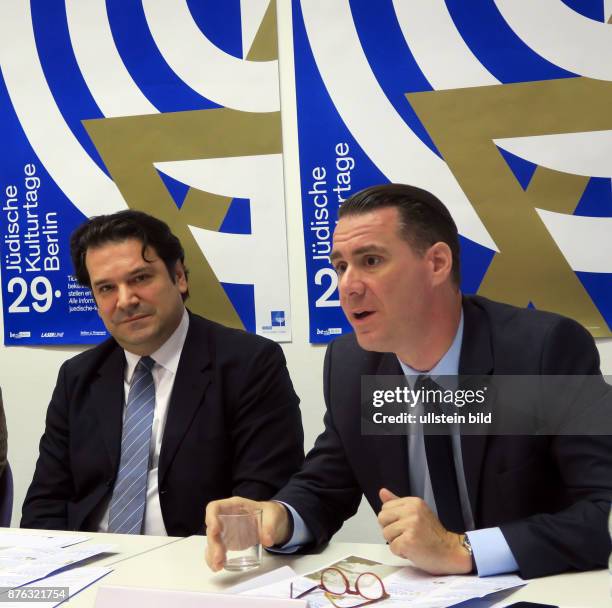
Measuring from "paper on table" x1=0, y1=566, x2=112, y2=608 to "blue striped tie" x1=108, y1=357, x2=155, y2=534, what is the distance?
720 millimetres

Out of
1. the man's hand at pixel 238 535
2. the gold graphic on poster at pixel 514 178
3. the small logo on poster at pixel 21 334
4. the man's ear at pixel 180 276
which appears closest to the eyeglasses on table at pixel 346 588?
the man's hand at pixel 238 535

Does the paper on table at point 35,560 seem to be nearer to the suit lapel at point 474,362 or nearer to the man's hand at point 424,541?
the man's hand at point 424,541

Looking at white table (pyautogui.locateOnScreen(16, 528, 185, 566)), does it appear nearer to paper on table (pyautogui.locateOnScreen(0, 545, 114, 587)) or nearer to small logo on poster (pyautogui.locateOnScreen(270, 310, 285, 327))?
paper on table (pyautogui.locateOnScreen(0, 545, 114, 587))

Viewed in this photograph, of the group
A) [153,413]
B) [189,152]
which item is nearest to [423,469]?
[153,413]

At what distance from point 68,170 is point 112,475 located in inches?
61.0

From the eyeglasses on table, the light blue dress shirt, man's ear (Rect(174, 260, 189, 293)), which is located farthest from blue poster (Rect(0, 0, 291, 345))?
the eyeglasses on table

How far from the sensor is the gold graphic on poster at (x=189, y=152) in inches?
131

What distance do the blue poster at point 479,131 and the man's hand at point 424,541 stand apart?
1628 millimetres

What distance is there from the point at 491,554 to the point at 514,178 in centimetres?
179

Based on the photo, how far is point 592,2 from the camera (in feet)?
9.43

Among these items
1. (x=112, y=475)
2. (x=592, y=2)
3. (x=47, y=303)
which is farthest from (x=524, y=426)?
(x=47, y=303)

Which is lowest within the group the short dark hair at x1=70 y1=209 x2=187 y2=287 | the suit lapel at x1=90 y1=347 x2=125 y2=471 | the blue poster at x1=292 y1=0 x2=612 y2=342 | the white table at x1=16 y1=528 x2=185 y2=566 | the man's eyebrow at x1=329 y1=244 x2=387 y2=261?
the white table at x1=16 y1=528 x2=185 y2=566

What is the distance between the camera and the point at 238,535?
66.3 inches

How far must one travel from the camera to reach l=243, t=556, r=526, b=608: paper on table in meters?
1.39
